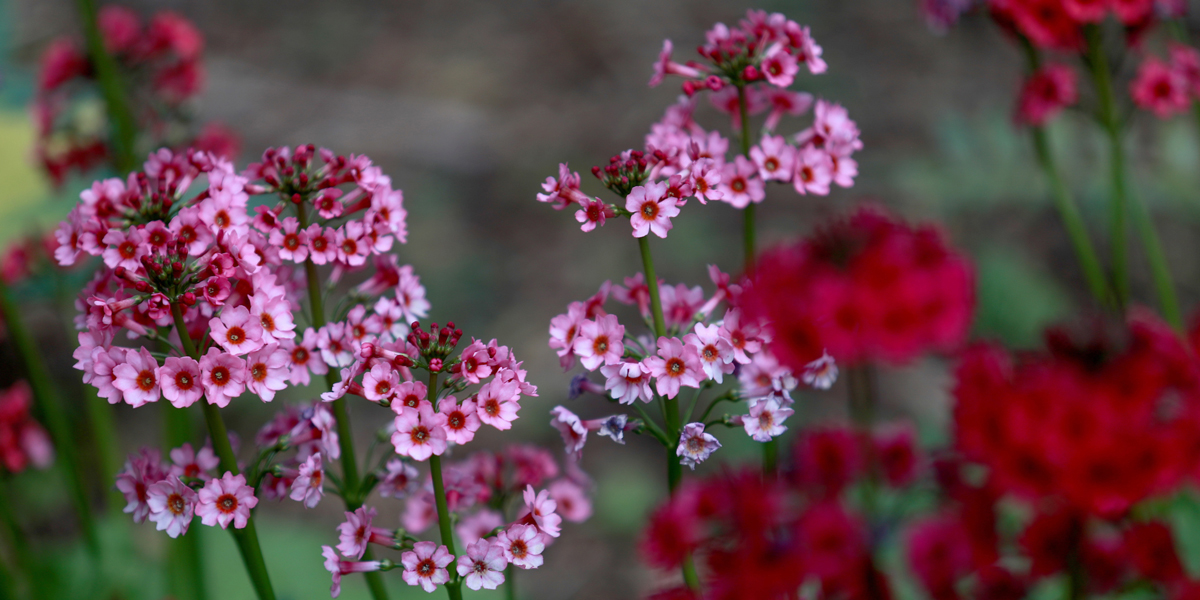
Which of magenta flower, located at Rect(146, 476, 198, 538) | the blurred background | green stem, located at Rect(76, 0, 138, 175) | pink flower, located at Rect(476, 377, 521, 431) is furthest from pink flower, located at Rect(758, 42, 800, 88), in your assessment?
green stem, located at Rect(76, 0, 138, 175)

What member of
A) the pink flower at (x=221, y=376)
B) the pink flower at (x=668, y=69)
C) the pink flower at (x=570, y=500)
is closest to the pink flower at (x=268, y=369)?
the pink flower at (x=221, y=376)

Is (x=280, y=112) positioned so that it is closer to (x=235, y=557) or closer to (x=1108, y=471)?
(x=235, y=557)

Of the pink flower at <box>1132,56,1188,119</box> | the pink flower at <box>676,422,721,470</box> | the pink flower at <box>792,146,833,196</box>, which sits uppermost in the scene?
the pink flower at <box>792,146,833,196</box>

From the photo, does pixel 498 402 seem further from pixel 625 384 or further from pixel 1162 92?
pixel 1162 92

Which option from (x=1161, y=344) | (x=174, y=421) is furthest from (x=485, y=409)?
(x=174, y=421)

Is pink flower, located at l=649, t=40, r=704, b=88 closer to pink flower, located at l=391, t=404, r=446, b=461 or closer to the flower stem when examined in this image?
pink flower, located at l=391, t=404, r=446, b=461

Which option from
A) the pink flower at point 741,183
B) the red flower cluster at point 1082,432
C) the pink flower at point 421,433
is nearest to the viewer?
the red flower cluster at point 1082,432

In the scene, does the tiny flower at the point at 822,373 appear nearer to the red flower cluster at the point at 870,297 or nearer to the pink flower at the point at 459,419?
the red flower cluster at the point at 870,297
